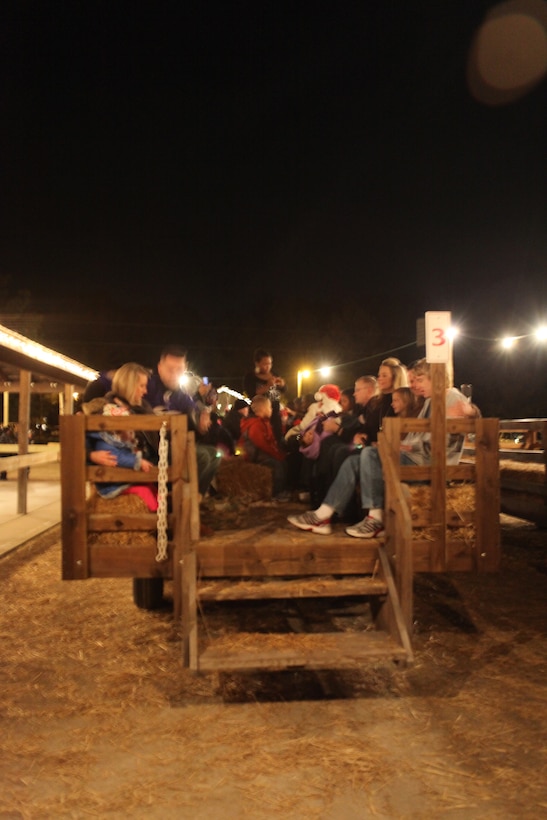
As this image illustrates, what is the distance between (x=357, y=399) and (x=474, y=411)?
4.56 ft

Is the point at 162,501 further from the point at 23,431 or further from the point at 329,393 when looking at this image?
the point at 23,431

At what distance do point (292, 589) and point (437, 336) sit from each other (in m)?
2.08

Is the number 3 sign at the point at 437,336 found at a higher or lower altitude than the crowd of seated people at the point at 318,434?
higher

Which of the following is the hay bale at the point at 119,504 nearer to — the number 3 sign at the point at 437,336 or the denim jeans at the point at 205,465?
the denim jeans at the point at 205,465

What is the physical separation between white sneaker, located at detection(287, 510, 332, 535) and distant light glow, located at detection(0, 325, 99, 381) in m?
3.98

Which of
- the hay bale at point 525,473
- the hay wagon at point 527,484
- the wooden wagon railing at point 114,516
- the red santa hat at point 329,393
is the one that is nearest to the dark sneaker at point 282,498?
the red santa hat at point 329,393

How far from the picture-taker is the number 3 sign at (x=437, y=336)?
4543 mm

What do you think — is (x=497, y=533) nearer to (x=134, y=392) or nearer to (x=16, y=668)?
(x=134, y=392)

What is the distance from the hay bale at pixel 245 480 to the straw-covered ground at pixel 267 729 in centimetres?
121

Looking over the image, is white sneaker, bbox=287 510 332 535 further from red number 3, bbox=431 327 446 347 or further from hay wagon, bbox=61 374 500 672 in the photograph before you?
red number 3, bbox=431 327 446 347

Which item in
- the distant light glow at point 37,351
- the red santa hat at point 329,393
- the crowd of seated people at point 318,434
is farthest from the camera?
the distant light glow at point 37,351

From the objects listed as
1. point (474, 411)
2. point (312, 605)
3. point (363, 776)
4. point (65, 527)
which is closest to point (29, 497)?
point (312, 605)

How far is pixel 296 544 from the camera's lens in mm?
4180

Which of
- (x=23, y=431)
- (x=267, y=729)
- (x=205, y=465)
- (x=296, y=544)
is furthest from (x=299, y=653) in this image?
(x=23, y=431)
